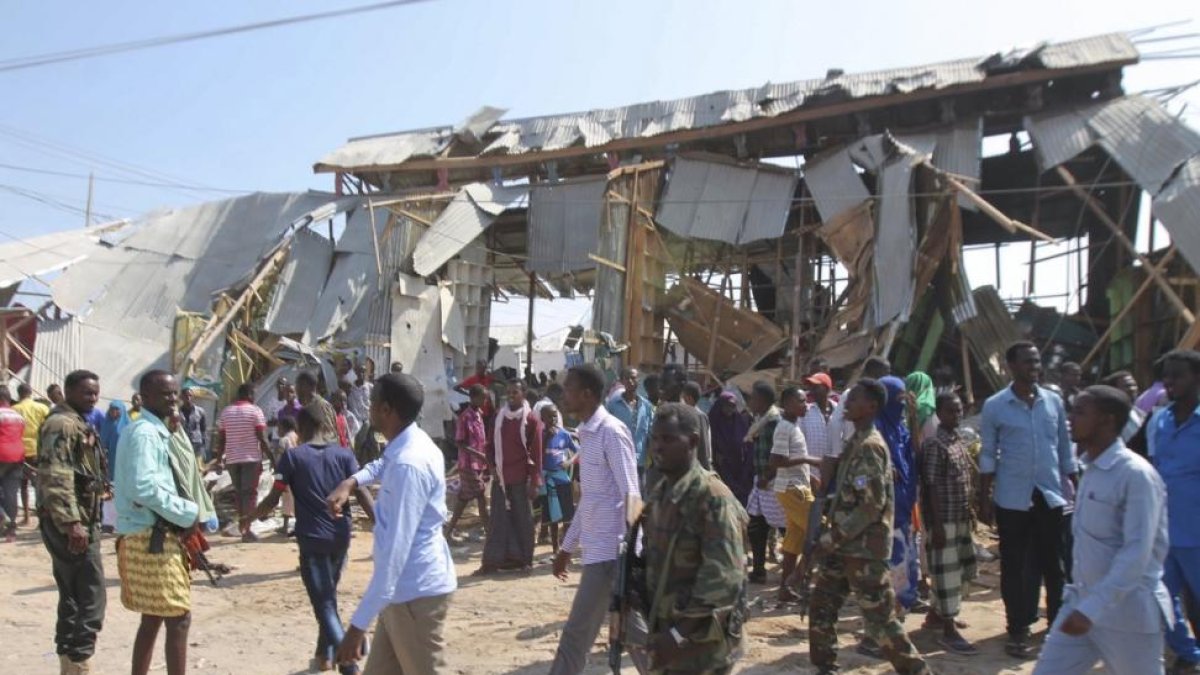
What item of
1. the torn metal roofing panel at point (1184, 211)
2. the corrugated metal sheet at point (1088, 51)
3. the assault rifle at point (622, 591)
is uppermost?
the corrugated metal sheet at point (1088, 51)

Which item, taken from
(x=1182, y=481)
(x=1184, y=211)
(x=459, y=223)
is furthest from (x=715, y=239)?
A: (x=1182, y=481)

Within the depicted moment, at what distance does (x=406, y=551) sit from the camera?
Answer: 122 inches

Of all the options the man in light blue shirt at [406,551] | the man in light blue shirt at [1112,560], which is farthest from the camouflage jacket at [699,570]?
the man in light blue shirt at [1112,560]

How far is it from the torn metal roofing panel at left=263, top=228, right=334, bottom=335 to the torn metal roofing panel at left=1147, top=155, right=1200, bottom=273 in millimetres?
13434

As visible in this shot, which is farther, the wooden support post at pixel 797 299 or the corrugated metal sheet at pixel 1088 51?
the wooden support post at pixel 797 299

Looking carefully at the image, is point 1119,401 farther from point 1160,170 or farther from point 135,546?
point 1160,170

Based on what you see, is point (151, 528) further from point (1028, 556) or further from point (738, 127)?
point (738, 127)

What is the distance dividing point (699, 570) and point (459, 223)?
13.4m

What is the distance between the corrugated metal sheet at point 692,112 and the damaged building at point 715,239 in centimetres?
6

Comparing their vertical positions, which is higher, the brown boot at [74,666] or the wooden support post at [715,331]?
the wooden support post at [715,331]

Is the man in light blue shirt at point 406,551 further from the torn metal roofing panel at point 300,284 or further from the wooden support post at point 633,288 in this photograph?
the torn metal roofing panel at point 300,284

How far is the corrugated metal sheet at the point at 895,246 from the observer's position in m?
12.2

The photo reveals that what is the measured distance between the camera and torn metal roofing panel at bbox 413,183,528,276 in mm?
15430

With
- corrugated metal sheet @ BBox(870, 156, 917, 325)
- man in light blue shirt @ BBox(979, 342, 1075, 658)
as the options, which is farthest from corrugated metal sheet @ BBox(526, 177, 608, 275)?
man in light blue shirt @ BBox(979, 342, 1075, 658)
